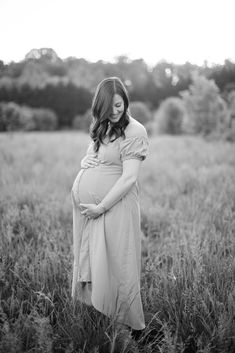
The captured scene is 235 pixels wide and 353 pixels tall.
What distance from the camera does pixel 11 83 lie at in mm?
6684

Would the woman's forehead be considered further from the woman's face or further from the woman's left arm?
the woman's left arm

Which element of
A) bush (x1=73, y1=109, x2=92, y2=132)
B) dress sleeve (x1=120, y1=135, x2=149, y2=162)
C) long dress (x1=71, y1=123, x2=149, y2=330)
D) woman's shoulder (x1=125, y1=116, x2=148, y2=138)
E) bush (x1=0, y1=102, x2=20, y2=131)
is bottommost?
long dress (x1=71, y1=123, x2=149, y2=330)

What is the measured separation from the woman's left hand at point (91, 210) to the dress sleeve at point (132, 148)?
1.28 ft

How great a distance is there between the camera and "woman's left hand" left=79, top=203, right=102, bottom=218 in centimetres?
193

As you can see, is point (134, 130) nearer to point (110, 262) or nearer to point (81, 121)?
point (110, 262)

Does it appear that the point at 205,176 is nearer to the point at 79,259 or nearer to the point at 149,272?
the point at 149,272

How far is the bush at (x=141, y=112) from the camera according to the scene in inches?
979

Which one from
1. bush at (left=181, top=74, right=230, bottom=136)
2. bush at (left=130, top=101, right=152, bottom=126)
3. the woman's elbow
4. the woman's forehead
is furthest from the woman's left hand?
bush at (left=130, top=101, right=152, bottom=126)

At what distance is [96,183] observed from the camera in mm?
2053

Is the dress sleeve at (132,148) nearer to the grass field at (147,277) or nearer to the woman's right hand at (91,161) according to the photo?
the woman's right hand at (91,161)

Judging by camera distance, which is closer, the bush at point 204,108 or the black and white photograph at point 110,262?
the black and white photograph at point 110,262

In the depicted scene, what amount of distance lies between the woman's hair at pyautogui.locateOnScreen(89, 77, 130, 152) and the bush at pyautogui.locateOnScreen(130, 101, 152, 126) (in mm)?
22635

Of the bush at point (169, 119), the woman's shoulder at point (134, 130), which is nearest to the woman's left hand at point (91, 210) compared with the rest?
the woman's shoulder at point (134, 130)

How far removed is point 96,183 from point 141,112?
2678cm
